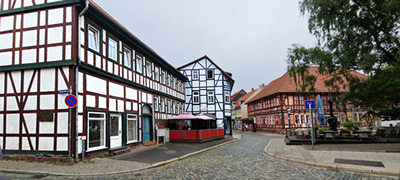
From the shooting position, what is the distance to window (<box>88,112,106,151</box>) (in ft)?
38.0

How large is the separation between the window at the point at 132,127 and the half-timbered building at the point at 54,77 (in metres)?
1.76

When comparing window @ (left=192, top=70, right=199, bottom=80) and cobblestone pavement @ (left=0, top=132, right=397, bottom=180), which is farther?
window @ (left=192, top=70, right=199, bottom=80)

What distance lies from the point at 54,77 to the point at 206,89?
22176 mm

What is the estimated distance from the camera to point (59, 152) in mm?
10430

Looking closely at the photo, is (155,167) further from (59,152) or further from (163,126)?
(163,126)

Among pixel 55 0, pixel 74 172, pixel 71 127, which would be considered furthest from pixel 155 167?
pixel 55 0

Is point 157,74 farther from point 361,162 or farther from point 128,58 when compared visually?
point 361,162

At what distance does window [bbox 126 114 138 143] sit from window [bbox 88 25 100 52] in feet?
14.2

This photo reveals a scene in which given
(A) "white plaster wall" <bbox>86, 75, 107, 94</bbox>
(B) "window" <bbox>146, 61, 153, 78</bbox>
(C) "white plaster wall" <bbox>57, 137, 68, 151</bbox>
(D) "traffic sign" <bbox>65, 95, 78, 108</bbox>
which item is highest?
(B) "window" <bbox>146, 61, 153, 78</bbox>

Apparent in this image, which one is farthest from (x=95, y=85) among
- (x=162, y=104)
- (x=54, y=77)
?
(x=162, y=104)

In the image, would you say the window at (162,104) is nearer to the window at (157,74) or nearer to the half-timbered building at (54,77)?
the window at (157,74)

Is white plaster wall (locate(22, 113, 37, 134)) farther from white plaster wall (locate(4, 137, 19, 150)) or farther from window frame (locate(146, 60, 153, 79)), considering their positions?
window frame (locate(146, 60, 153, 79))

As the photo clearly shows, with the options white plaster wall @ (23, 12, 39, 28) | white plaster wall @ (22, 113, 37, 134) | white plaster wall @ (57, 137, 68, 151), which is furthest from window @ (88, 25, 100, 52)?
white plaster wall @ (57, 137, 68, 151)

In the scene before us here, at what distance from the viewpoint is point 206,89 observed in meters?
32.1
